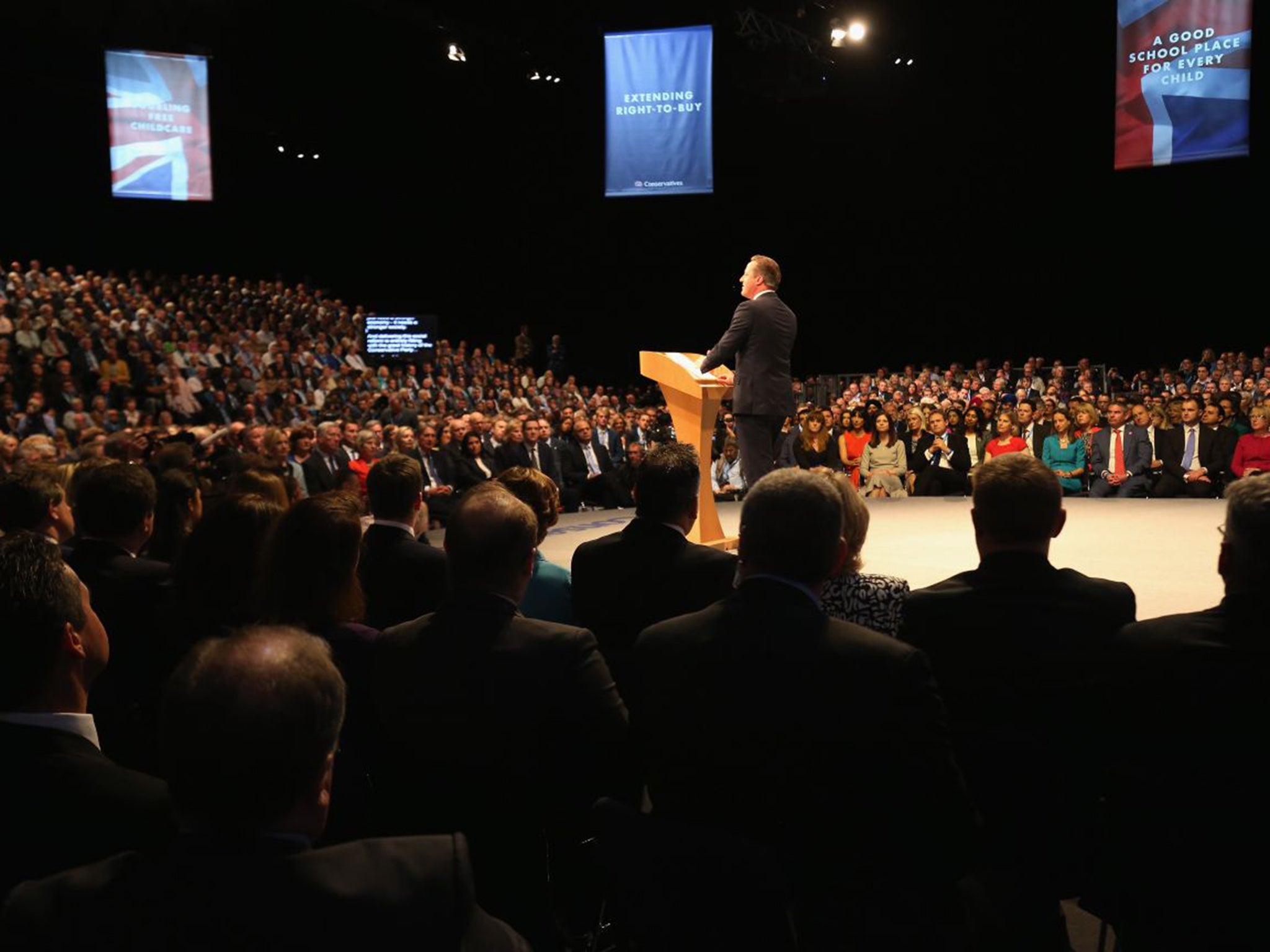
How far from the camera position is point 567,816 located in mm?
2123

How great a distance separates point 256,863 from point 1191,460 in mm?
10266

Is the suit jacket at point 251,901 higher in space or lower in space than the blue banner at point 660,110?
lower

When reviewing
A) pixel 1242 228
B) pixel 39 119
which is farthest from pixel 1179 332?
pixel 39 119

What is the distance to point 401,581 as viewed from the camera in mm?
3117

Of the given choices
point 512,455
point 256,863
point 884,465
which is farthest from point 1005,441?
point 256,863

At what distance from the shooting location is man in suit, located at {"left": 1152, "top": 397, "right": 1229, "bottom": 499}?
9.45 metres

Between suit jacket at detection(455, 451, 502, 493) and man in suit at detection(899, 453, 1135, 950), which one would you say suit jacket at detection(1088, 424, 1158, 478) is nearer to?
suit jacket at detection(455, 451, 502, 493)

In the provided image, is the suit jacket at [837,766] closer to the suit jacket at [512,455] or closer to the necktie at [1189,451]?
the necktie at [1189,451]

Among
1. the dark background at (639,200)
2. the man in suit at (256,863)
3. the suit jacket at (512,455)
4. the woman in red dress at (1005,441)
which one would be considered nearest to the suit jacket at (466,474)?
the suit jacket at (512,455)

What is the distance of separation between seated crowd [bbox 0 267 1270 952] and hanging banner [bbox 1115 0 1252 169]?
9.98 m

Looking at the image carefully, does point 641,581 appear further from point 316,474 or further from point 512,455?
point 512,455

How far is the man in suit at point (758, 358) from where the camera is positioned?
4992 millimetres

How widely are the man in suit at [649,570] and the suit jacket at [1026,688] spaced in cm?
70

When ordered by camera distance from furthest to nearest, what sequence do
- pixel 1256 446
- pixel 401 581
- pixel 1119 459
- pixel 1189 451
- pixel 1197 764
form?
pixel 1119 459, pixel 1189 451, pixel 1256 446, pixel 401 581, pixel 1197 764
